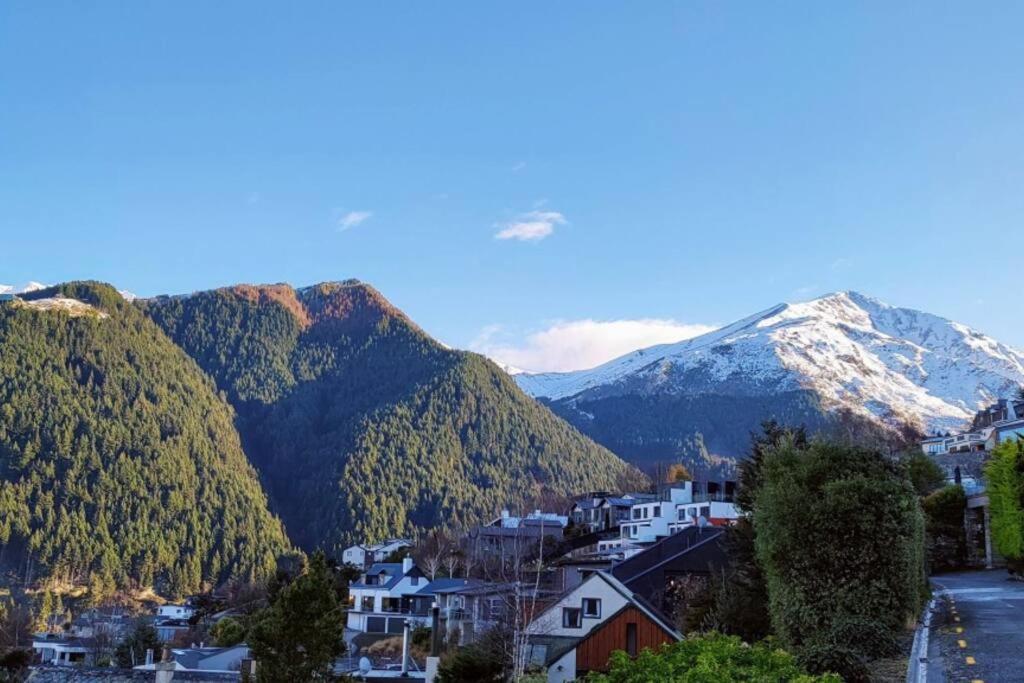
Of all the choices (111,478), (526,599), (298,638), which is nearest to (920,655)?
(298,638)

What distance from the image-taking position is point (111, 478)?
528 ft

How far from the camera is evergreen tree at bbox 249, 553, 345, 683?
115 ft

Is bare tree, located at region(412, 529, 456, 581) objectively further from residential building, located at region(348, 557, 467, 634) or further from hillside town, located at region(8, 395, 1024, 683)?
residential building, located at region(348, 557, 467, 634)

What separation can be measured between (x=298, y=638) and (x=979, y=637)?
24696 millimetres

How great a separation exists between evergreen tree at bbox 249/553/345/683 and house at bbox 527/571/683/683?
25.4ft

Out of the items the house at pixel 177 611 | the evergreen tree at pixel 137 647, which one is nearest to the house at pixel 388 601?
the evergreen tree at pixel 137 647

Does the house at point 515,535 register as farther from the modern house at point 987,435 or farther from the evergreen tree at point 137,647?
the modern house at point 987,435

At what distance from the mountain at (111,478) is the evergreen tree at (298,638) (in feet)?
373

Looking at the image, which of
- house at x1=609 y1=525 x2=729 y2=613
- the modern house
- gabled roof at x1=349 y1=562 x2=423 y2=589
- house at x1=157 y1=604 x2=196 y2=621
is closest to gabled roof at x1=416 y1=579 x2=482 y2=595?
gabled roof at x1=349 y1=562 x2=423 y2=589

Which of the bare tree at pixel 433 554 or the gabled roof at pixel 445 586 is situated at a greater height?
the bare tree at pixel 433 554

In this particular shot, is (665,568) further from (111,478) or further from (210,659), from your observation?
(111,478)

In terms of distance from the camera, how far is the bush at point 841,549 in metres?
18.2

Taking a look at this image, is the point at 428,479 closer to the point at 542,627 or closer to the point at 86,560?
the point at 86,560

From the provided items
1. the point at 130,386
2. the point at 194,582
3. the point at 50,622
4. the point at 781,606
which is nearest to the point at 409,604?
the point at 781,606
